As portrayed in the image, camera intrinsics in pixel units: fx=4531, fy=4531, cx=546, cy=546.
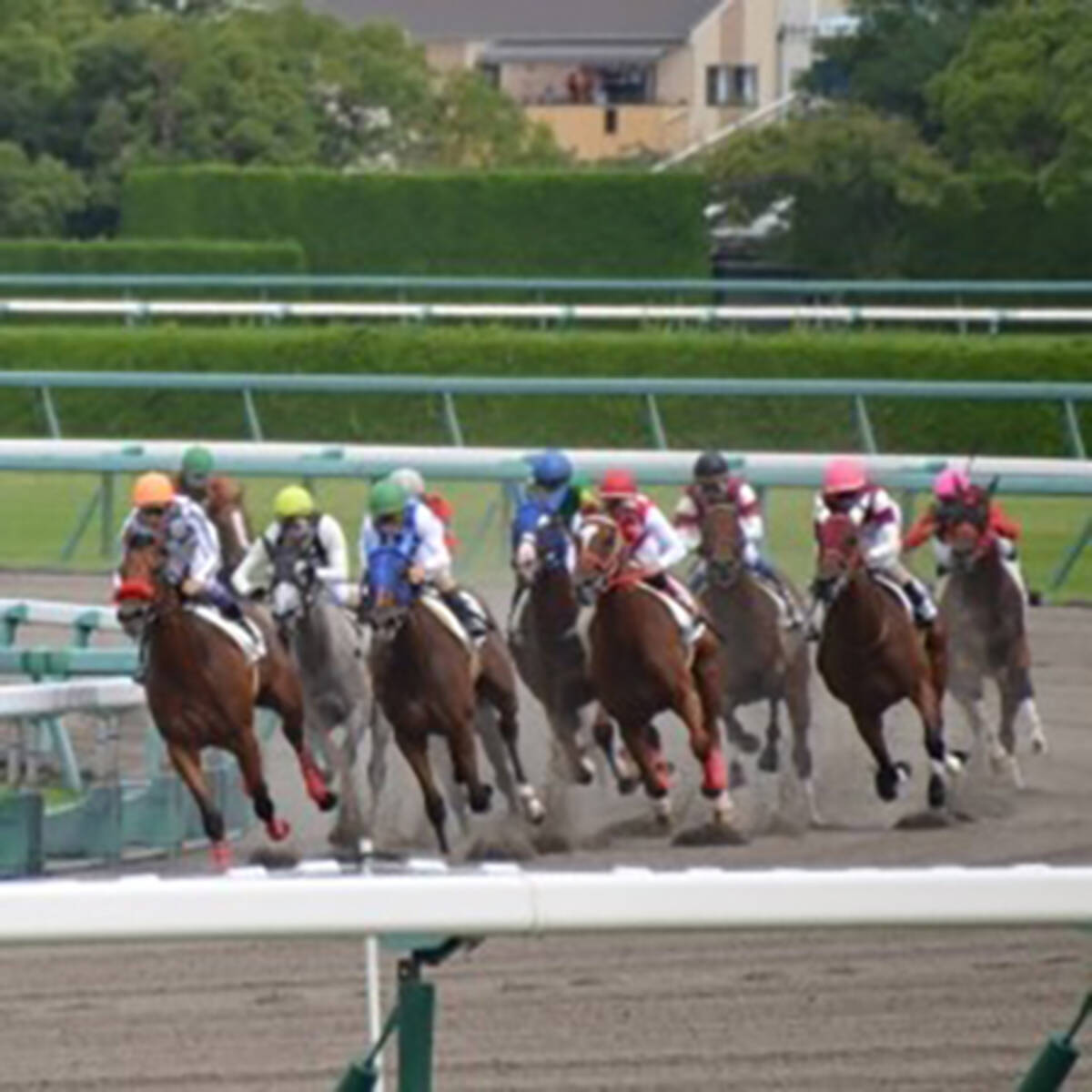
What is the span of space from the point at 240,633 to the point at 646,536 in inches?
50.8

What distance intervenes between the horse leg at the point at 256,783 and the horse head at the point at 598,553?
3.66 feet

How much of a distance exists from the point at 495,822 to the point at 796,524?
6.78 metres

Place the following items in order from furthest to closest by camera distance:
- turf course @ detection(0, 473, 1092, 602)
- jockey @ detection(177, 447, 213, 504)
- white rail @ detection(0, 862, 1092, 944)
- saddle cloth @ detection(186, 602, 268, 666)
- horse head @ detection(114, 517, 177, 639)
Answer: turf course @ detection(0, 473, 1092, 602) < jockey @ detection(177, 447, 213, 504) < saddle cloth @ detection(186, 602, 268, 666) < horse head @ detection(114, 517, 177, 639) < white rail @ detection(0, 862, 1092, 944)

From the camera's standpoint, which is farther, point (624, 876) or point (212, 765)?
point (212, 765)

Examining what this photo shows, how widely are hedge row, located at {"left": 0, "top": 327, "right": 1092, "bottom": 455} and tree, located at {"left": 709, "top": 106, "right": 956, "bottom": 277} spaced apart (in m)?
9.97

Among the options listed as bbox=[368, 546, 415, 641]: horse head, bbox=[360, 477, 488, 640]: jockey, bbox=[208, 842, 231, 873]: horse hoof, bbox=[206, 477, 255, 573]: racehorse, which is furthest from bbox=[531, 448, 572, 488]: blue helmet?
bbox=[208, 842, 231, 873]: horse hoof

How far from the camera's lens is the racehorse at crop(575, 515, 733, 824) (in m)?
13.9

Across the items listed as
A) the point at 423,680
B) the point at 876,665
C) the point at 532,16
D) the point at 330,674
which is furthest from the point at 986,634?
the point at 532,16

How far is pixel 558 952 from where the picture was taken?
19.9 feet

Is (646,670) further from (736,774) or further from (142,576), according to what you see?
(142,576)

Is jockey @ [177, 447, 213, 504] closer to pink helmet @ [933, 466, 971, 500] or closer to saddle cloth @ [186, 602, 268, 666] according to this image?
saddle cloth @ [186, 602, 268, 666]

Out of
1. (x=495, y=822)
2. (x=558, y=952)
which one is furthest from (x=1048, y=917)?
(x=495, y=822)

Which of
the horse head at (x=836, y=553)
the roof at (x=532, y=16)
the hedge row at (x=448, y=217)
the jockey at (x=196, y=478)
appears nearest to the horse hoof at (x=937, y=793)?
the horse head at (x=836, y=553)

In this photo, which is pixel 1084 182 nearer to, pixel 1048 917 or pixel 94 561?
pixel 94 561
